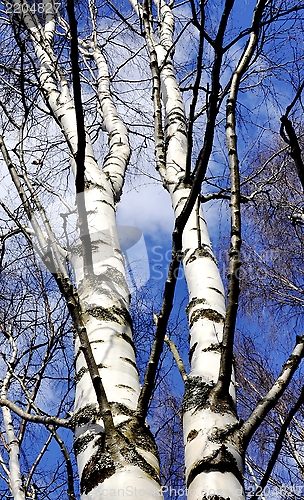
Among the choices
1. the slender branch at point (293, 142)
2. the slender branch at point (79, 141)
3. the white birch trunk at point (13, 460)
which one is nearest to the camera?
the slender branch at point (293, 142)

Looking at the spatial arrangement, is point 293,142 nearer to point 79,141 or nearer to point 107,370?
point 79,141

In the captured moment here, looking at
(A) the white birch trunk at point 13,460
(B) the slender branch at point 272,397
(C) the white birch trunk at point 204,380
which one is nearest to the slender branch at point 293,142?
(B) the slender branch at point 272,397

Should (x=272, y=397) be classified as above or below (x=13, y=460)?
below

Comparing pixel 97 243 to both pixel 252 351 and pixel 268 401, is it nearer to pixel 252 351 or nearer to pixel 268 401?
pixel 268 401

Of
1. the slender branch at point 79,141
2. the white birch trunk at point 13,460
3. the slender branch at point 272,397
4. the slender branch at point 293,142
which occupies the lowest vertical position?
the slender branch at point 272,397

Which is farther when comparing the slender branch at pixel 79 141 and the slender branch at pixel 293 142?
the slender branch at pixel 79 141

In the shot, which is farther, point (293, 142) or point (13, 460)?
point (13, 460)

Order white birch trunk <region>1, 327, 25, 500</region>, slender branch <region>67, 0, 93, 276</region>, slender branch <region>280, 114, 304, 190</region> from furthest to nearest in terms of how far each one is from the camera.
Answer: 1. white birch trunk <region>1, 327, 25, 500</region>
2. slender branch <region>67, 0, 93, 276</region>
3. slender branch <region>280, 114, 304, 190</region>

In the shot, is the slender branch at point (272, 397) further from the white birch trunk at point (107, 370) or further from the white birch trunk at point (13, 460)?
the white birch trunk at point (13, 460)

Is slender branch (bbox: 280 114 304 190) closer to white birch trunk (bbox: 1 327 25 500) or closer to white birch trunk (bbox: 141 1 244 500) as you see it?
white birch trunk (bbox: 141 1 244 500)

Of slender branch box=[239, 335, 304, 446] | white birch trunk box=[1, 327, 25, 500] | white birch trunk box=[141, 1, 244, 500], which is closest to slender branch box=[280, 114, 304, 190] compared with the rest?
slender branch box=[239, 335, 304, 446]

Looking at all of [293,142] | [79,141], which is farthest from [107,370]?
[293,142]

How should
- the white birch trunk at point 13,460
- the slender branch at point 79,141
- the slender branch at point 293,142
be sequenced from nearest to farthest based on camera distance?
1. the slender branch at point 293,142
2. the slender branch at point 79,141
3. the white birch trunk at point 13,460

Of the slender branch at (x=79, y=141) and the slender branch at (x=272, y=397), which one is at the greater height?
the slender branch at (x=79, y=141)
